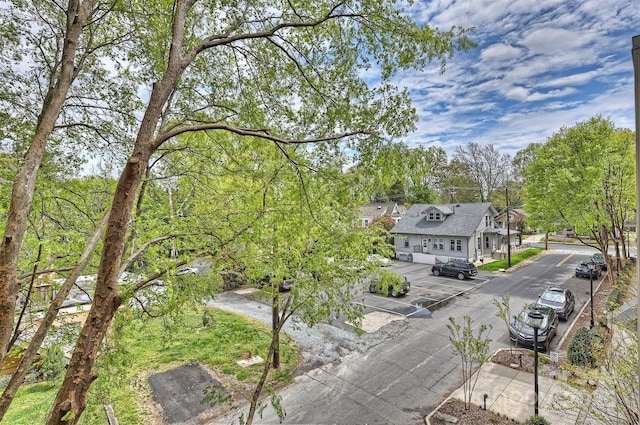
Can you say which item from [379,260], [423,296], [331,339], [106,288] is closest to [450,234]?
[423,296]

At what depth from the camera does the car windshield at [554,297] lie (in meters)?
12.6

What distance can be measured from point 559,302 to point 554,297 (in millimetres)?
406

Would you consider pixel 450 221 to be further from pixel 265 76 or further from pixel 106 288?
pixel 106 288

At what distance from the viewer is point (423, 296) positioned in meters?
16.0

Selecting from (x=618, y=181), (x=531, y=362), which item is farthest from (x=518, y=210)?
(x=531, y=362)

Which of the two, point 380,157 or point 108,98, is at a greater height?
point 108,98

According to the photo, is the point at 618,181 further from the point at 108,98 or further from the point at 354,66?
the point at 108,98

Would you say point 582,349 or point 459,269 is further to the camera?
point 459,269

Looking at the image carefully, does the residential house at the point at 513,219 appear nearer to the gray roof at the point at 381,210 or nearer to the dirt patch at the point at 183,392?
the gray roof at the point at 381,210

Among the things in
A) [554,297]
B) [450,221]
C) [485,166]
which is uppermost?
[485,166]

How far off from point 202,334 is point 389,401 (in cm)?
810

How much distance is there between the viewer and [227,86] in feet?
16.3

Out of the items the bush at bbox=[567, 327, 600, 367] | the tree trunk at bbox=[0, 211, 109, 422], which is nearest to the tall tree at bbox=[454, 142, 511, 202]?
the bush at bbox=[567, 327, 600, 367]

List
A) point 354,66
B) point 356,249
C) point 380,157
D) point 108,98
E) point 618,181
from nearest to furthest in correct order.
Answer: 1. point 380,157
2. point 354,66
3. point 108,98
4. point 356,249
5. point 618,181
